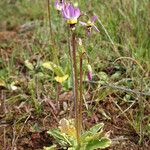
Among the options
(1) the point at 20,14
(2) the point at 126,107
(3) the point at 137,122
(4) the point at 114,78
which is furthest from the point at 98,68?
(1) the point at 20,14

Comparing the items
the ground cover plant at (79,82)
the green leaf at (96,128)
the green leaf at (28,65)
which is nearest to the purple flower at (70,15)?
the ground cover plant at (79,82)

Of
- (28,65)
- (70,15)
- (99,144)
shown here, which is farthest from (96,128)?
(28,65)

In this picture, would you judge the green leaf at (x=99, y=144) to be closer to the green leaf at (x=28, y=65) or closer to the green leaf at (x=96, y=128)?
the green leaf at (x=96, y=128)

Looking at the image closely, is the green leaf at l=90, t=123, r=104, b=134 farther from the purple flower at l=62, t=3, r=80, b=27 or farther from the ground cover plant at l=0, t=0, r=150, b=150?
the purple flower at l=62, t=3, r=80, b=27

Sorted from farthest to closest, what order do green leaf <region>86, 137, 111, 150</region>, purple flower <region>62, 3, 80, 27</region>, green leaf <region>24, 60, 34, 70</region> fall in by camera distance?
1. green leaf <region>24, 60, 34, 70</region>
2. green leaf <region>86, 137, 111, 150</region>
3. purple flower <region>62, 3, 80, 27</region>

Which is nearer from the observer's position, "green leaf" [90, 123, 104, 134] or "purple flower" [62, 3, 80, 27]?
"purple flower" [62, 3, 80, 27]

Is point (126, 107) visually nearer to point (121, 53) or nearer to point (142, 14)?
point (121, 53)

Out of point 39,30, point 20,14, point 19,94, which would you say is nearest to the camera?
point 19,94

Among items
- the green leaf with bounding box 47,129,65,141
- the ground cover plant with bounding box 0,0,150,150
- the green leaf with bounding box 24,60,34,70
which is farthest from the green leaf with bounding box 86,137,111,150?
the green leaf with bounding box 24,60,34,70
